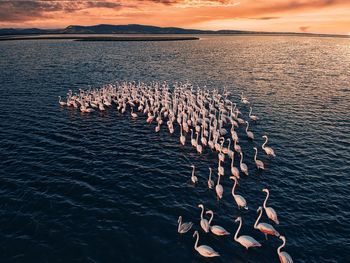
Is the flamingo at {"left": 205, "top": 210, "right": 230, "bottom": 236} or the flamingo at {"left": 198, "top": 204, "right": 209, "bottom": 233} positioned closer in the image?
the flamingo at {"left": 205, "top": 210, "right": 230, "bottom": 236}

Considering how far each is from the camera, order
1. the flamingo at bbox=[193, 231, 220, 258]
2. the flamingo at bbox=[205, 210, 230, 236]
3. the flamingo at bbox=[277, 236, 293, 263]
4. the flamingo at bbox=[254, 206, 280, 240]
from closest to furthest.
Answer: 1. the flamingo at bbox=[277, 236, 293, 263]
2. the flamingo at bbox=[193, 231, 220, 258]
3. the flamingo at bbox=[254, 206, 280, 240]
4. the flamingo at bbox=[205, 210, 230, 236]

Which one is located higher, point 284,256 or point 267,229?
point 267,229

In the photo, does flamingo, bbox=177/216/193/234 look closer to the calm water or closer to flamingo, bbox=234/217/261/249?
the calm water

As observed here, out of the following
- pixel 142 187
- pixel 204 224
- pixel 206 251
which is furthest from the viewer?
pixel 142 187

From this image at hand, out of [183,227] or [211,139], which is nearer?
[183,227]

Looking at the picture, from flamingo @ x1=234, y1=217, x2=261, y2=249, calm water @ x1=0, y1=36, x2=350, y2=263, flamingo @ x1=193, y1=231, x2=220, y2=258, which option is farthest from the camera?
calm water @ x1=0, y1=36, x2=350, y2=263

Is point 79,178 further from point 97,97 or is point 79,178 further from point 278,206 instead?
point 97,97

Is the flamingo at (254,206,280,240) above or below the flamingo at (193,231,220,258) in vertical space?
above

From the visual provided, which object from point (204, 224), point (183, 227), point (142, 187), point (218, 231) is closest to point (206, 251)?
point (218, 231)

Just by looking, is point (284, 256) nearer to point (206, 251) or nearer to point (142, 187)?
point (206, 251)

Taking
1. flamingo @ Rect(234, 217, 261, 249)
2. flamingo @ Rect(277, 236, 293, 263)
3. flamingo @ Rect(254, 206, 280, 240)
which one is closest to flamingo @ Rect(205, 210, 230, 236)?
flamingo @ Rect(234, 217, 261, 249)

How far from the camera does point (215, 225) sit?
24.5 m

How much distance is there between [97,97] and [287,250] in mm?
42528

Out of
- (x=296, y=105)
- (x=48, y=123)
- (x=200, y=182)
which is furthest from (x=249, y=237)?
(x=296, y=105)
